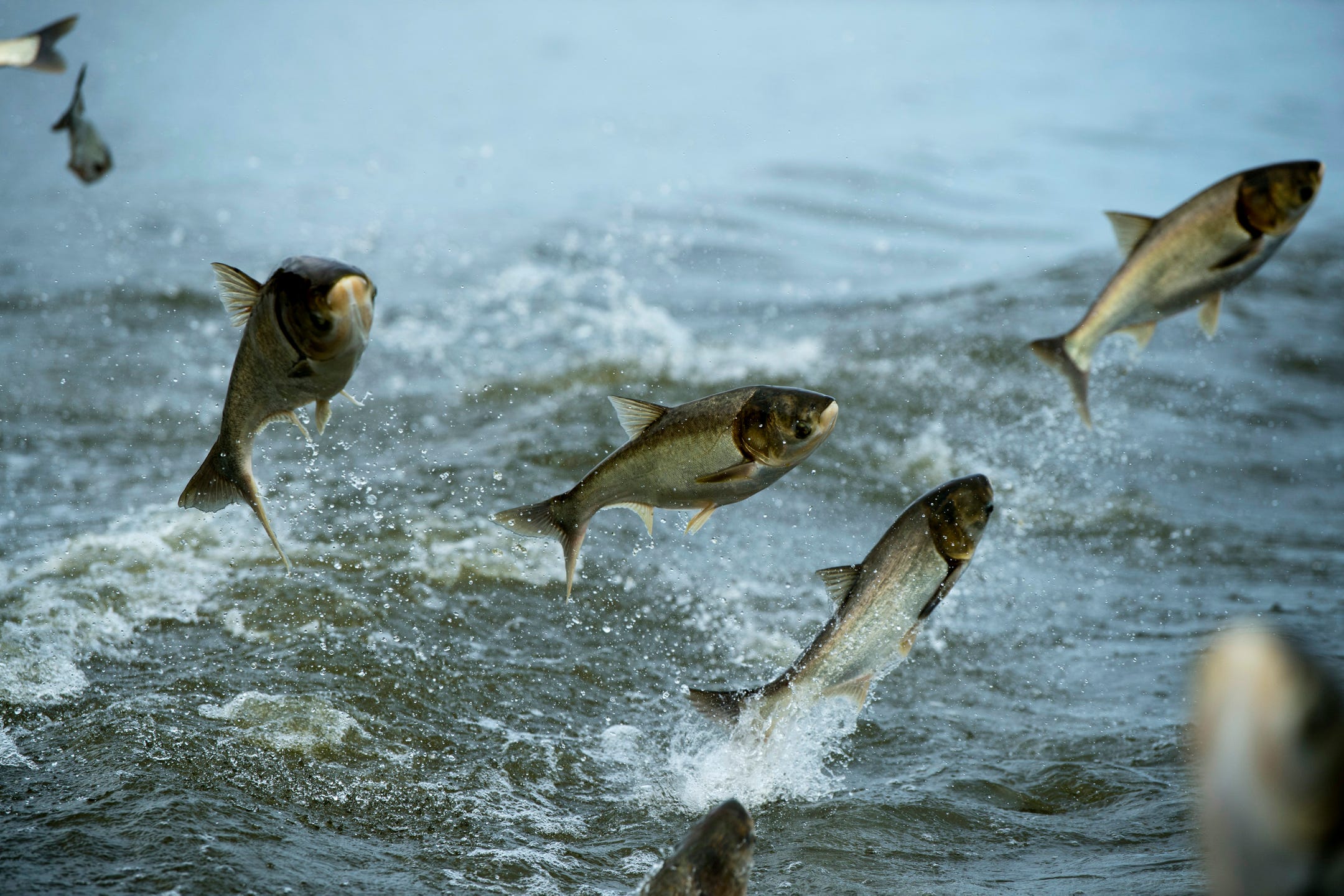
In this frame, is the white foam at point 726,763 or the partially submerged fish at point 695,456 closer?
the partially submerged fish at point 695,456

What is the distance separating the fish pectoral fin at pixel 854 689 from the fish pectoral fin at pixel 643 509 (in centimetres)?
64

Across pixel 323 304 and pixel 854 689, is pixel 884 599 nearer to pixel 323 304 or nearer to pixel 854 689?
pixel 854 689

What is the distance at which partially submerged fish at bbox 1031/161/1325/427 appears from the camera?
3.18 metres

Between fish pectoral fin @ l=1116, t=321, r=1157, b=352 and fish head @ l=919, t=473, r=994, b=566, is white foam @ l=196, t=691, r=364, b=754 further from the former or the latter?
fish pectoral fin @ l=1116, t=321, r=1157, b=352

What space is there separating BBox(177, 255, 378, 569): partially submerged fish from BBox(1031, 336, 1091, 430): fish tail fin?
226 centimetres

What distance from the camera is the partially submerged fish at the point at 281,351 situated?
232 centimetres

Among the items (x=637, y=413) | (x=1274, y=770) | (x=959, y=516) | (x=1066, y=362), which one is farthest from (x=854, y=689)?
(x=1274, y=770)

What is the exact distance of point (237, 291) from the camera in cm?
261

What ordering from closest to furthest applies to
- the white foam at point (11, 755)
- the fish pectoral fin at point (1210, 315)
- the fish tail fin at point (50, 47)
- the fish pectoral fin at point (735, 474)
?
the fish pectoral fin at point (735, 474)
the white foam at point (11, 755)
the fish pectoral fin at point (1210, 315)
the fish tail fin at point (50, 47)

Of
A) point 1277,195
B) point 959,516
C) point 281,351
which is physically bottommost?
point 959,516

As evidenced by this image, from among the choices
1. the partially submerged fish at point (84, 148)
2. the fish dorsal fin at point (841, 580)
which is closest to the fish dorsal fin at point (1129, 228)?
the fish dorsal fin at point (841, 580)

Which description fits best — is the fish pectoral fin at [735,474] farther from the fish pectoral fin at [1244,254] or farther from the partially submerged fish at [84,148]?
the partially submerged fish at [84,148]

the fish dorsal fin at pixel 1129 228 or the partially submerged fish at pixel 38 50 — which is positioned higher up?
the partially submerged fish at pixel 38 50

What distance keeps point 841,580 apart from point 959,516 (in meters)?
0.35
